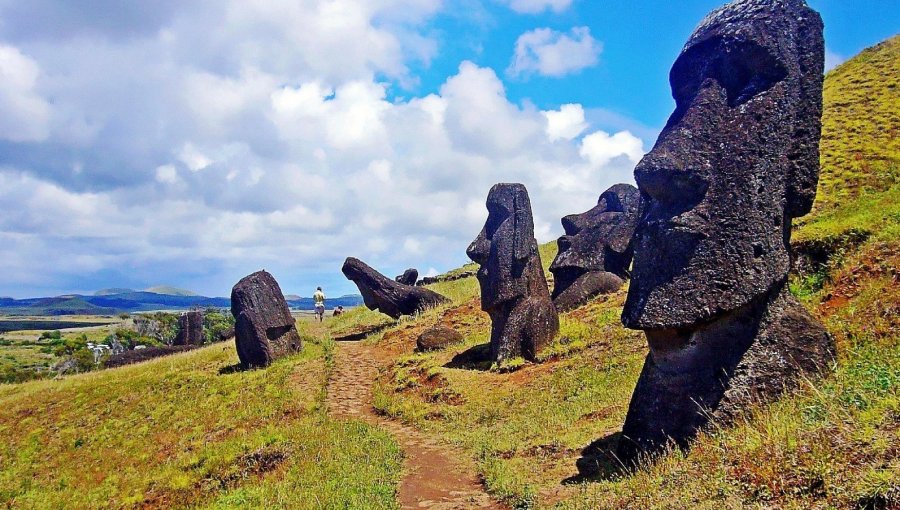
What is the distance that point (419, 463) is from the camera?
9469mm

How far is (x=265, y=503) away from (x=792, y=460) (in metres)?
6.40

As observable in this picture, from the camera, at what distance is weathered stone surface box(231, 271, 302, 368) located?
830 inches

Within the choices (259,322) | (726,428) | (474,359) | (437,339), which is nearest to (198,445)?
(474,359)

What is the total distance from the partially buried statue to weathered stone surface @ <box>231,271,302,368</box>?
16.1m

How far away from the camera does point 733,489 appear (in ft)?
14.8

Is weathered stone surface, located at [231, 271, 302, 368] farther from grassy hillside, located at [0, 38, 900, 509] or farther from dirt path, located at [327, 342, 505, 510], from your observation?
dirt path, located at [327, 342, 505, 510]

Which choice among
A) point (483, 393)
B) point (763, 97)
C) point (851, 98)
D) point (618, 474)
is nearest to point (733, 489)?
point (618, 474)

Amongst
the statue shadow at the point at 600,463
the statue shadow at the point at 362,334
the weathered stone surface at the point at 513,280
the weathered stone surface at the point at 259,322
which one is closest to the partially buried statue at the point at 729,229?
the statue shadow at the point at 600,463

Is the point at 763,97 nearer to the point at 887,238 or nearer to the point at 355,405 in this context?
the point at 887,238

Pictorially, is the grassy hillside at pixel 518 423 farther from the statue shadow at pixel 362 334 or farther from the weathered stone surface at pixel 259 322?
the statue shadow at pixel 362 334

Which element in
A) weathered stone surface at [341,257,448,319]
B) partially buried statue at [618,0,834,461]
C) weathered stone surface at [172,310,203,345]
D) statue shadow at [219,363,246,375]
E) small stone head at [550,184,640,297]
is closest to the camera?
partially buried statue at [618,0,834,461]

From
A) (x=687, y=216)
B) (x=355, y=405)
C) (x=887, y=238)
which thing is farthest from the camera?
(x=355, y=405)

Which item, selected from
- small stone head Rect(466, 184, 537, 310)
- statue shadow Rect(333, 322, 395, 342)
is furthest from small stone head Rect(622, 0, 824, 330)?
statue shadow Rect(333, 322, 395, 342)

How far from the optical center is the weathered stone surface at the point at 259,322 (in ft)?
69.2
